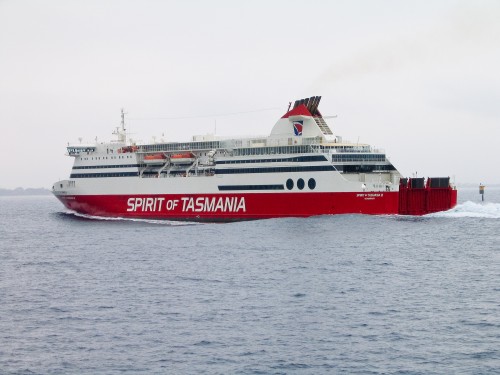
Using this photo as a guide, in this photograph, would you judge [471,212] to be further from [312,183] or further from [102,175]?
[102,175]

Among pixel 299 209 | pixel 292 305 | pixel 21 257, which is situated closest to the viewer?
pixel 292 305

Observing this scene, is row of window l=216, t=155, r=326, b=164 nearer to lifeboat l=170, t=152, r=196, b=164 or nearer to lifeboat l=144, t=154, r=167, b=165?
lifeboat l=170, t=152, r=196, b=164

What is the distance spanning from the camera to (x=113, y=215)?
279ft

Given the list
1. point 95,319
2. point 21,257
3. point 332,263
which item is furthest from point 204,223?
point 95,319

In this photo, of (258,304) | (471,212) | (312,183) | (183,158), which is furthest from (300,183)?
(258,304)

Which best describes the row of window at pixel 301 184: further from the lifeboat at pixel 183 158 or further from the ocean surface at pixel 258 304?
the lifeboat at pixel 183 158

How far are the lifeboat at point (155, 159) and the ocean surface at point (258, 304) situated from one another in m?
23.6

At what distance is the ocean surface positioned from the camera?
83.0 feet

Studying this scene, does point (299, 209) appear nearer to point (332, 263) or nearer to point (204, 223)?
point (204, 223)

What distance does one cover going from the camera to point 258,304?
3362 cm

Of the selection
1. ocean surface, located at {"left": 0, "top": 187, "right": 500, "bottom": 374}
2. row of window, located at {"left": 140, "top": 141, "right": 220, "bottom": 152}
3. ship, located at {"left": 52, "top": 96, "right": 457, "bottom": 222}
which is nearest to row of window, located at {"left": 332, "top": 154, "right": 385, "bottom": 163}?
ship, located at {"left": 52, "top": 96, "right": 457, "bottom": 222}

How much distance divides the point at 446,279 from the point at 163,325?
18.7 m

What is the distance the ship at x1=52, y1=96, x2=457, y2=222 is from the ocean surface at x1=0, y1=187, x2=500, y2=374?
962 cm

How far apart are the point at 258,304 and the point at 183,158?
49.6 m
